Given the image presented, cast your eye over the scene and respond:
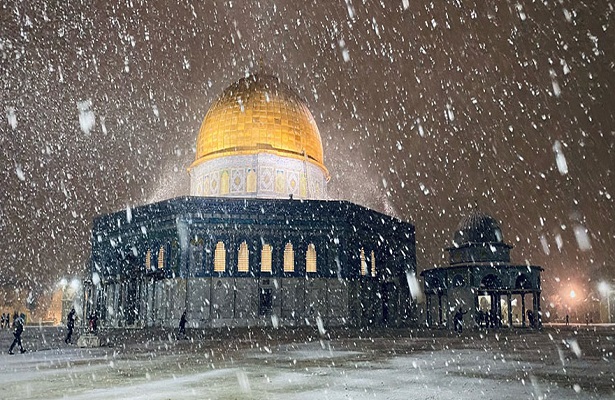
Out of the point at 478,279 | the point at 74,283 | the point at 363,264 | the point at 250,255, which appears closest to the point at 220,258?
the point at 250,255

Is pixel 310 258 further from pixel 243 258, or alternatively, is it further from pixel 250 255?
pixel 243 258

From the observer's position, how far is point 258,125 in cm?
4175

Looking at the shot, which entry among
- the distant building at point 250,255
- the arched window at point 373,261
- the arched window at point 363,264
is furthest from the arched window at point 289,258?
the arched window at point 373,261

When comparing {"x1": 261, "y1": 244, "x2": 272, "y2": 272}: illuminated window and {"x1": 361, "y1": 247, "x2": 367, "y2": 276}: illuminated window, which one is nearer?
{"x1": 261, "y1": 244, "x2": 272, "y2": 272}: illuminated window

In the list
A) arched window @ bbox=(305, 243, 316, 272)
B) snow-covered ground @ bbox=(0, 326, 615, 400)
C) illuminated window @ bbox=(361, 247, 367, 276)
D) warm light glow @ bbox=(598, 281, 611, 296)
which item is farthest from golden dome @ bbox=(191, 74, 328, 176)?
warm light glow @ bbox=(598, 281, 611, 296)

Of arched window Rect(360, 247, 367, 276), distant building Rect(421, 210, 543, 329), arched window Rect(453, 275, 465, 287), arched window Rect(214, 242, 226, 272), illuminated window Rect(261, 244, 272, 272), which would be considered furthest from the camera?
arched window Rect(453, 275, 465, 287)

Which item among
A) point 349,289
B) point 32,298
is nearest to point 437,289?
point 349,289

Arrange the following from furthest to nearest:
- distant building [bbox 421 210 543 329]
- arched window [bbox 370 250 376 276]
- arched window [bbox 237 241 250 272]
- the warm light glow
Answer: the warm light glow → distant building [bbox 421 210 543 329] → arched window [bbox 370 250 376 276] → arched window [bbox 237 241 250 272]

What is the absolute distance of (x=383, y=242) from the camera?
131 feet

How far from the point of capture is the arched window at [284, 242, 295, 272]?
35875 millimetres

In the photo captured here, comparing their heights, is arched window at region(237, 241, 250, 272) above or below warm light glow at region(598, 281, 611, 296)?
above

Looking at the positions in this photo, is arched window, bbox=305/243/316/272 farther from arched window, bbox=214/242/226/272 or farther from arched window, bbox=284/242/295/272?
arched window, bbox=214/242/226/272

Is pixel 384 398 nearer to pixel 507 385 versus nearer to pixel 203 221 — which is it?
pixel 507 385

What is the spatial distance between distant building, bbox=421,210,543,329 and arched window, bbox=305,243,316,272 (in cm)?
1012
